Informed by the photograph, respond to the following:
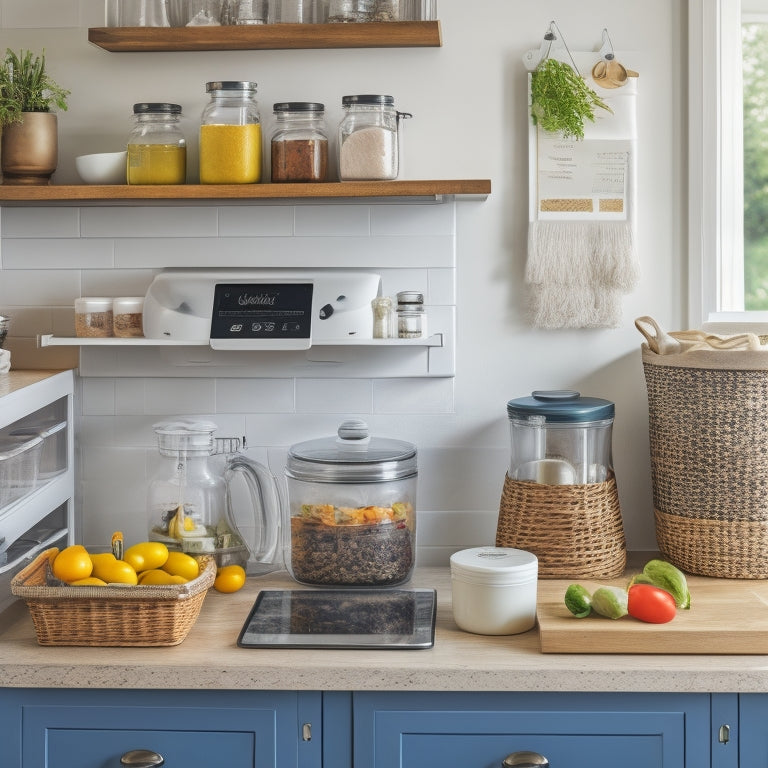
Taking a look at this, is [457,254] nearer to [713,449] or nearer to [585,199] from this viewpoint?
[585,199]

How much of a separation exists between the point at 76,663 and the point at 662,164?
1.59m

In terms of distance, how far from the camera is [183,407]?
2.33 meters

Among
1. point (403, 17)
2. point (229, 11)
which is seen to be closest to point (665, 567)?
point (403, 17)

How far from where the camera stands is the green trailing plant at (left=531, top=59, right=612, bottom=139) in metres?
2.16

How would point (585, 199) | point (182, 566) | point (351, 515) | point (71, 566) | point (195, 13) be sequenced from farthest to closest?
point (585, 199) → point (195, 13) → point (351, 515) → point (182, 566) → point (71, 566)

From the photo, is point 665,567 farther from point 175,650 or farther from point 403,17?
point 403,17

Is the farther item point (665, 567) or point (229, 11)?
point (229, 11)

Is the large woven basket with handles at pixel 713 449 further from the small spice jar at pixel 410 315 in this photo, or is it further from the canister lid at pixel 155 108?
the canister lid at pixel 155 108

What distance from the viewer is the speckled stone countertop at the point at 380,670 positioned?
1.66m

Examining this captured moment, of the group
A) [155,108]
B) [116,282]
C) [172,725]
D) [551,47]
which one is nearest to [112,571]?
[172,725]

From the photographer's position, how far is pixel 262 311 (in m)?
2.18

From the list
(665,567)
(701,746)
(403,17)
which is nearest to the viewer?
(701,746)

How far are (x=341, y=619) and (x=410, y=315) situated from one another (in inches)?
25.8

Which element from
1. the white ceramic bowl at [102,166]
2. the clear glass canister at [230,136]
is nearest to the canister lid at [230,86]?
the clear glass canister at [230,136]
